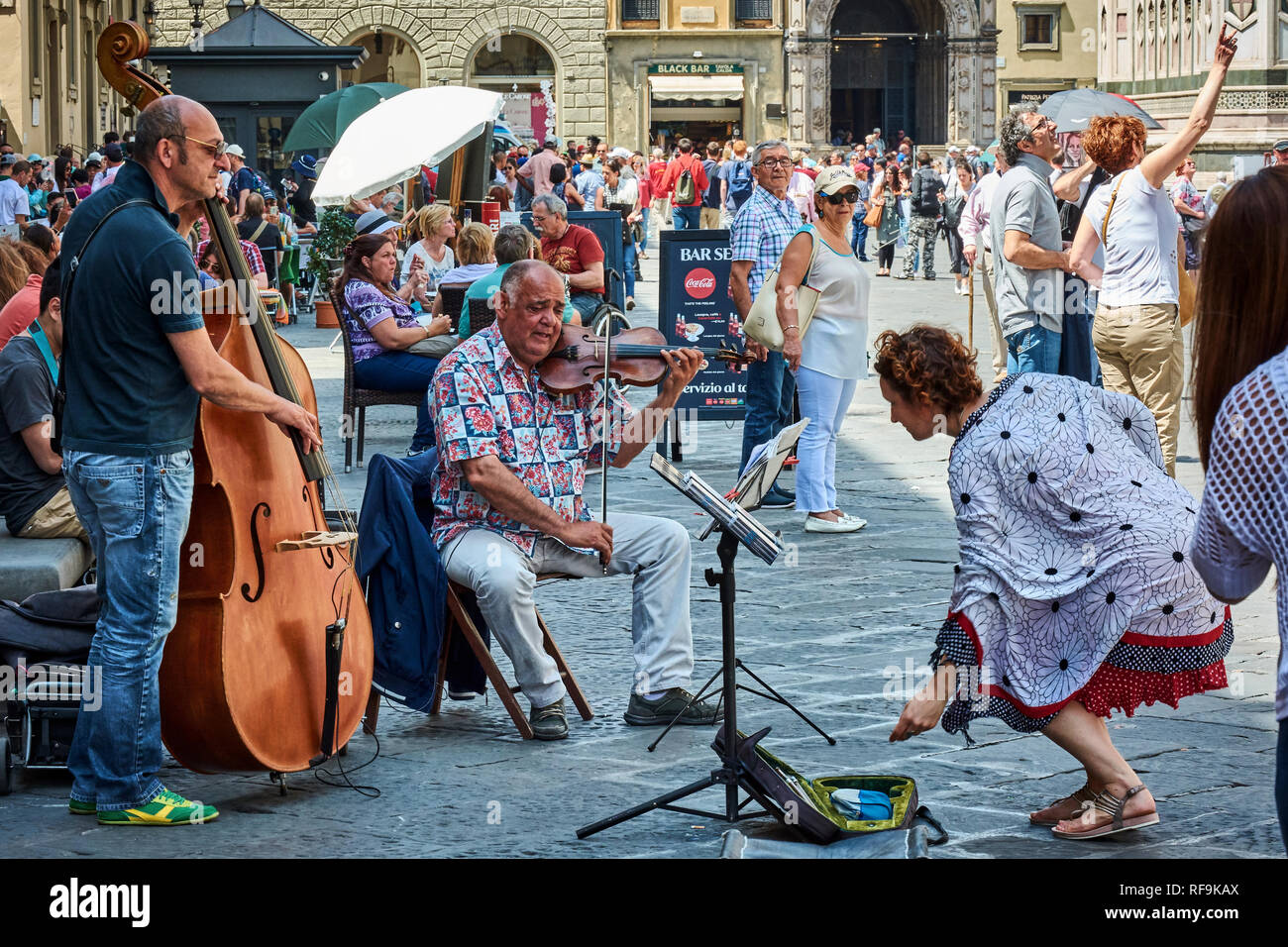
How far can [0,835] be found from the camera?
4.45 meters

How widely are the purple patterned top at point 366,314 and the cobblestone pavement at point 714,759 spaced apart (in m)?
2.75

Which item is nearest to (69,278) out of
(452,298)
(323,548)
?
(323,548)

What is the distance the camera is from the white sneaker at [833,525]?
8.23m

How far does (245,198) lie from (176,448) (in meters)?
13.1

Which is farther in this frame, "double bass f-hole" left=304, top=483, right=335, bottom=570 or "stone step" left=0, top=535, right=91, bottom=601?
"stone step" left=0, top=535, right=91, bottom=601

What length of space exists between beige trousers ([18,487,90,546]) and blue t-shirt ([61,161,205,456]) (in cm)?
177

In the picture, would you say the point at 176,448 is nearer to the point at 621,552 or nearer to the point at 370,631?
the point at 370,631

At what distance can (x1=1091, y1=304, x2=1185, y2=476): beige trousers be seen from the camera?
795 cm

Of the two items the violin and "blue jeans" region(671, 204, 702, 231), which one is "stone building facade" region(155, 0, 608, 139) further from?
the violin

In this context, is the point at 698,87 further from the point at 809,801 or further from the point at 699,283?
the point at 809,801

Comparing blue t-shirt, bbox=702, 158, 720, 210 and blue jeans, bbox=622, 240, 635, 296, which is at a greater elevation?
blue t-shirt, bbox=702, 158, 720, 210

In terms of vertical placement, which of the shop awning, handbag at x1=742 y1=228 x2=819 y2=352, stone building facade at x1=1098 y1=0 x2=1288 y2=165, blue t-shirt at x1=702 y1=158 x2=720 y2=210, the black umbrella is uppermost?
the shop awning

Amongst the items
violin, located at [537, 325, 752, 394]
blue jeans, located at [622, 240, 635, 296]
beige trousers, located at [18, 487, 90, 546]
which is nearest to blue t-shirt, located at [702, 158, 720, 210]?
blue jeans, located at [622, 240, 635, 296]

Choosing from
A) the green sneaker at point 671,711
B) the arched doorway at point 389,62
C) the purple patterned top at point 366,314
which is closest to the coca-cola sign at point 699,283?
the purple patterned top at point 366,314
